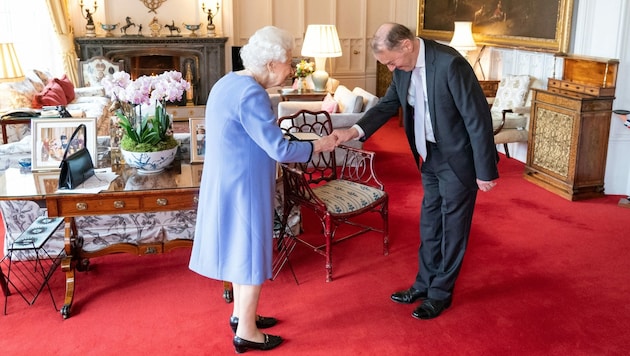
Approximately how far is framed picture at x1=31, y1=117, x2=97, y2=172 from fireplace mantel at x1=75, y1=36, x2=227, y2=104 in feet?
21.6

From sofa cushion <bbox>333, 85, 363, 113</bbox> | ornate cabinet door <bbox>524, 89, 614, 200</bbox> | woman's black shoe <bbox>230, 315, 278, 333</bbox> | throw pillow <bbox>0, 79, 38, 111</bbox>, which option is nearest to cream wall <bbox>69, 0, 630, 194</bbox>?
ornate cabinet door <bbox>524, 89, 614, 200</bbox>

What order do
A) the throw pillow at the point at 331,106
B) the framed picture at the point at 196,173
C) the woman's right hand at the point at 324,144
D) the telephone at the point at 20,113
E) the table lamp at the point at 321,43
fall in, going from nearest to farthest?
the woman's right hand at the point at 324,144, the framed picture at the point at 196,173, the telephone at the point at 20,113, the throw pillow at the point at 331,106, the table lamp at the point at 321,43

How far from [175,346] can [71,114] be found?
452cm

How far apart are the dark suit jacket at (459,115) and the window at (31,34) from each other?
7273mm

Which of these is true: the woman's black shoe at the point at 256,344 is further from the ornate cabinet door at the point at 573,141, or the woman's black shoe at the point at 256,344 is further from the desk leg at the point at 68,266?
the ornate cabinet door at the point at 573,141

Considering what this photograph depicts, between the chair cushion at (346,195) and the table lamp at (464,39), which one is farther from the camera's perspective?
the table lamp at (464,39)

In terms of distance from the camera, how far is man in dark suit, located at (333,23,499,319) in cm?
291

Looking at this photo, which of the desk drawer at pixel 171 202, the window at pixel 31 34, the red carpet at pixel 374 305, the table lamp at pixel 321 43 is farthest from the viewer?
the window at pixel 31 34

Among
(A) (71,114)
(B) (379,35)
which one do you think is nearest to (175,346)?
(B) (379,35)

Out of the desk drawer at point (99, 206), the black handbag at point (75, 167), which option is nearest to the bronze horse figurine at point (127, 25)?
the black handbag at point (75, 167)

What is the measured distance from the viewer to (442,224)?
10.8ft

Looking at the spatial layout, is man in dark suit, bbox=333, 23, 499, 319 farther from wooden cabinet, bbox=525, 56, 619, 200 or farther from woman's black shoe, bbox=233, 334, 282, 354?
wooden cabinet, bbox=525, 56, 619, 200

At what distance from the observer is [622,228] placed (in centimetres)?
476

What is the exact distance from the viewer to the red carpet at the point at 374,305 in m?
3.05
